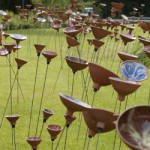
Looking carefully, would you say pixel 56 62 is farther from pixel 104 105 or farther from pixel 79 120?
pixel 79 120

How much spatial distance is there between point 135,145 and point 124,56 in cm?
101

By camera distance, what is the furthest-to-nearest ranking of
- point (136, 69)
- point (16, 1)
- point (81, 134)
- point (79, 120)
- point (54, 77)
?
1. point (16, 1)
2. point (54, 77)
3. point (79, 120)
4. point (81, 134)
5. point (136, 69)

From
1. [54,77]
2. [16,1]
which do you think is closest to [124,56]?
[54,77]

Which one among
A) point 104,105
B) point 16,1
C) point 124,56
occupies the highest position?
point 124,56

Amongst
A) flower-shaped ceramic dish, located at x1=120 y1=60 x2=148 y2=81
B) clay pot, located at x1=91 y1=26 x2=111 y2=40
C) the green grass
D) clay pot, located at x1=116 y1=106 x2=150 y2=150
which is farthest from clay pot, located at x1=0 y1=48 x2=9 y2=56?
clay pot, located at x1=116 y1=106 x2=150 y2=150

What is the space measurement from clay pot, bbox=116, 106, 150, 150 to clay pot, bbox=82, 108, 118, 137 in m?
0.18

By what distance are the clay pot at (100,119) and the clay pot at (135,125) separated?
184mm

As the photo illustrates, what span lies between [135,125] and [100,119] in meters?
0.23

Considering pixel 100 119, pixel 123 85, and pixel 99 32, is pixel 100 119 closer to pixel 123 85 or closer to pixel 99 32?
pixel 123 85

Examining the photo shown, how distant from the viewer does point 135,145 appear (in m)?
0.92

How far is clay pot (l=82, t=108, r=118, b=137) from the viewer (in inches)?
46.9

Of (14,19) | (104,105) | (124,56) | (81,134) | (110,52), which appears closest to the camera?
(124,56)

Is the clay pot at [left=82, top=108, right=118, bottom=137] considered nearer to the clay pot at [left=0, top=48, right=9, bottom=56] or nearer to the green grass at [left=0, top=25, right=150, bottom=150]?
the green grass at [left=0, top=25, right=150, bottom=150]

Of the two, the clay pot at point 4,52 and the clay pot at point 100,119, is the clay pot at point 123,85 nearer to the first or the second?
the clay pot at point 100,119
